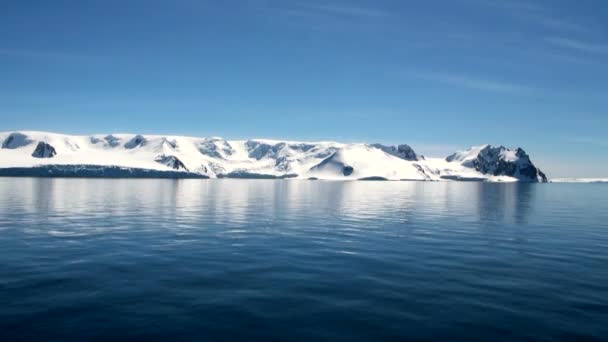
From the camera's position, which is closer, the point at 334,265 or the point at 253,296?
the point at 253,296

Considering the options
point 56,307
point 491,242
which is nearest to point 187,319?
point 56,307

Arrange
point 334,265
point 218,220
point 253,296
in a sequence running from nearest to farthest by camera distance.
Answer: point 253,296
point 334,265
point 218,220

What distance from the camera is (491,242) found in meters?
34.7

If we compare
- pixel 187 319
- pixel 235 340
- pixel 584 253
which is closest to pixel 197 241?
pixel 187 319

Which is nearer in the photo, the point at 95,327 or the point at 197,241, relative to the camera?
the point at 95,327

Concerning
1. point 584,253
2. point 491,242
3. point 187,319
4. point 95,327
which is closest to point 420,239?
point 491,242

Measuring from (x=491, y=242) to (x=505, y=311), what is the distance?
19779 mm

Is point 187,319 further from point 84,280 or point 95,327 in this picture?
point 84,280

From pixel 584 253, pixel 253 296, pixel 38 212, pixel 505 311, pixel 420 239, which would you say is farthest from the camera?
pixel 38 212

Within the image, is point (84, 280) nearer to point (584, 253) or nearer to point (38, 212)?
point (584, 253)

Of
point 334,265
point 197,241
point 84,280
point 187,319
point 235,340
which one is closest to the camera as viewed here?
point 235,340

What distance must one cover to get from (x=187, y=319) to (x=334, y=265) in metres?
11.7

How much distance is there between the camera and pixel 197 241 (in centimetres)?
3291

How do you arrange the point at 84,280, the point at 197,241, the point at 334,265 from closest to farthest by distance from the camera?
the point at 84,280 → the point at 334,265 → the point at 197,241
